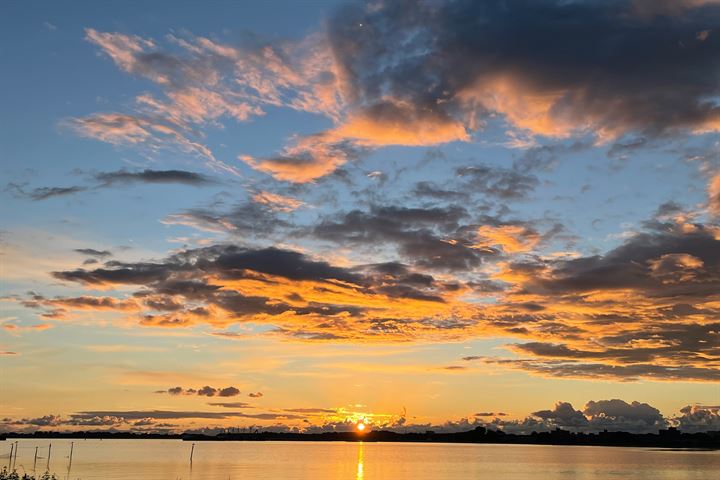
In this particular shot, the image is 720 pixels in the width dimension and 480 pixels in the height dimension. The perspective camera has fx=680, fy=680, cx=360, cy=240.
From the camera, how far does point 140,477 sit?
188 m

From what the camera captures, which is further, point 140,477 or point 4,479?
point 140,477

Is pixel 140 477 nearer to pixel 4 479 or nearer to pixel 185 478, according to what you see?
pixel 185 478

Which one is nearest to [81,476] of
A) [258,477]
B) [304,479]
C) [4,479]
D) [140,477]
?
[140,477]

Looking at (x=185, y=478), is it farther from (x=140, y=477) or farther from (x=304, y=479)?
(x=304, y=479)

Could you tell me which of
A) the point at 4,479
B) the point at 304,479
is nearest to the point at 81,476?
the point at 304,479

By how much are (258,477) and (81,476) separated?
1916 inches

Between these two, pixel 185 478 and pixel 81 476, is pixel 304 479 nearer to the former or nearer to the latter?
pixel 185 478

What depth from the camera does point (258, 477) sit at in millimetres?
197875

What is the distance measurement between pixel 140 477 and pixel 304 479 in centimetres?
4588

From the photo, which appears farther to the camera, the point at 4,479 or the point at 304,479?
the point at 304,479

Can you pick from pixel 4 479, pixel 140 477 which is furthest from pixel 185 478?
pixel 4 479

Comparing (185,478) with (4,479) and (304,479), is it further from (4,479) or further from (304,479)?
(4,479)

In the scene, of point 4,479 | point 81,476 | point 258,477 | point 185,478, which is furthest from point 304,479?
point 4,479

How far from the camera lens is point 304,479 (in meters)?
198
